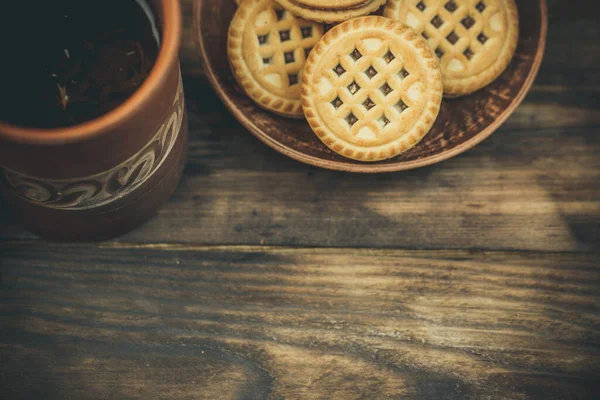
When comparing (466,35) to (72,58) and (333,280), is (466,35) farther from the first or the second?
(72,58)

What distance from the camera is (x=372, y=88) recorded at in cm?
73

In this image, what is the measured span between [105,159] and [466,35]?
0.51 m

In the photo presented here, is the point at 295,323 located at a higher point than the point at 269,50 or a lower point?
lower

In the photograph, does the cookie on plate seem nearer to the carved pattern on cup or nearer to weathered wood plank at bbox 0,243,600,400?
the carved pattern on cup

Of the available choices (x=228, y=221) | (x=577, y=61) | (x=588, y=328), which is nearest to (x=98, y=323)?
(x=228, y=221)

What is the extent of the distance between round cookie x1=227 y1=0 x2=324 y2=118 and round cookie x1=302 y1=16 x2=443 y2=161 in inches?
1.7

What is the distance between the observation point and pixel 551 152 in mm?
805

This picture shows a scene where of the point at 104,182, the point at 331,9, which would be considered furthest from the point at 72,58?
the point at 331,9

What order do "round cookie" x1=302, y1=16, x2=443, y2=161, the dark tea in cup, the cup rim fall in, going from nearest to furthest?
the cup rim
the dark tea in cup
"round cookie" x1=302, y1=16, x2=443, y2=161

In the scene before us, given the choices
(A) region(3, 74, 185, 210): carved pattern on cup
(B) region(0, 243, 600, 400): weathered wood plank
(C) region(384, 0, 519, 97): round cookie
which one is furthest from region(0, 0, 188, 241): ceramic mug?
(C) region(384, 0, 519, 97): round cookie

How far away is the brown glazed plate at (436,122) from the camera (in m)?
0.72

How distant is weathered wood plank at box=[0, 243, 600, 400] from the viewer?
749 mm

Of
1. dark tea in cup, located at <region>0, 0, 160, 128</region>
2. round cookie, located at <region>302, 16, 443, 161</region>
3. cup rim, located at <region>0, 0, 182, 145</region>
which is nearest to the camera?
cup rim, located at <region>0, 0, 182, 145</region>

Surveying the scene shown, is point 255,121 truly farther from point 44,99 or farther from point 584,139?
point 584,139
